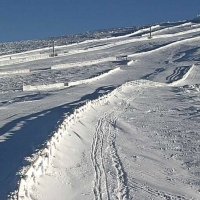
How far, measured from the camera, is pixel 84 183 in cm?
1442

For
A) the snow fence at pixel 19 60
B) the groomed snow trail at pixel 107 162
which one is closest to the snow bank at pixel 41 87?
the groomed snow trail at pixel 107 162

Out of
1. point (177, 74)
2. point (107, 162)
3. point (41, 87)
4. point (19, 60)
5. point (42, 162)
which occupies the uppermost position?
point (19, 60)

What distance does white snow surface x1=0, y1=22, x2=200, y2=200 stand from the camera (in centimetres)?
1402

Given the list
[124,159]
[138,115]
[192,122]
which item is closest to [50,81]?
[138,115]

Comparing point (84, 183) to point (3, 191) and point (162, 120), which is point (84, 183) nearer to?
point (3, 191)

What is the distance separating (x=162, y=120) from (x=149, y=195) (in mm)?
11580

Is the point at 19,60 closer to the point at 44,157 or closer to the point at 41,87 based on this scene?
the point at 41,87

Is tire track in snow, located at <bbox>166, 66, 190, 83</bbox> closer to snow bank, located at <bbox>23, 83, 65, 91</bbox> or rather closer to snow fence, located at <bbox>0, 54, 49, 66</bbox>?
snow bank, located at <bbox>23, 83, 65, 91</bbox>

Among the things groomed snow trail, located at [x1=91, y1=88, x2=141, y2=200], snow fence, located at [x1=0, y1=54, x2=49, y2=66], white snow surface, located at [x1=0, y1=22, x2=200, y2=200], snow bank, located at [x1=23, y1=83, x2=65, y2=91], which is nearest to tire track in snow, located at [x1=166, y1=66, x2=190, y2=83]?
white snow surface, located at [x1=0, y1=22, x2=200, y2=200]

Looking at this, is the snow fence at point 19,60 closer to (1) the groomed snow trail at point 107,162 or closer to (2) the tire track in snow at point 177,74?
(2) the tire track in snow at point 177,74

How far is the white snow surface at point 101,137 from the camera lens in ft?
46.0

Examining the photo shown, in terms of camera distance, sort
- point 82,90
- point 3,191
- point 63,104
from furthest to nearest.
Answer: point 82,90
point 63,104
point 3,191

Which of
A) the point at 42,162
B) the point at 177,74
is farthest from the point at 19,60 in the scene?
the point at 42,162

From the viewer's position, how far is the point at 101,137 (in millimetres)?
20422
